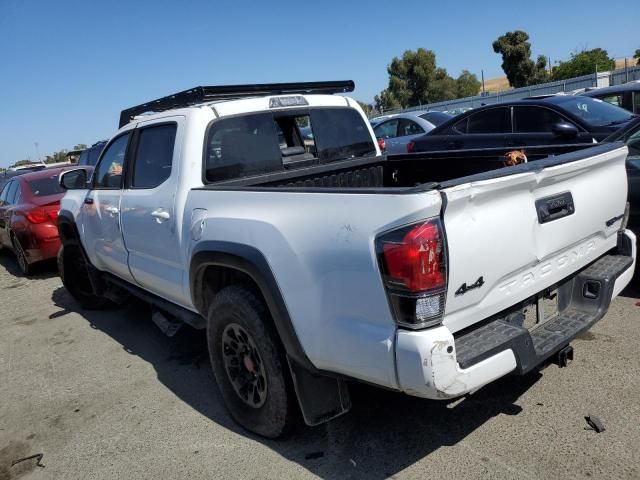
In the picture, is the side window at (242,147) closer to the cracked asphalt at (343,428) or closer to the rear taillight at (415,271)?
the cracked asphalt at (343,428)

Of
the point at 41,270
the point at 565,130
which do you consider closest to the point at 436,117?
the point at 565,130

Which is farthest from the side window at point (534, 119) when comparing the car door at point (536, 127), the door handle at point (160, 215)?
the door handle at point (160, 215)

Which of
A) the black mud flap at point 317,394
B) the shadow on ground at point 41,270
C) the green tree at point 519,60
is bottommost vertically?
the shadow on ground at point 41,270

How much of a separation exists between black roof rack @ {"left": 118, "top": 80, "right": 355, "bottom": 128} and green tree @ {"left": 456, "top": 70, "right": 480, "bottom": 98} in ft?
201

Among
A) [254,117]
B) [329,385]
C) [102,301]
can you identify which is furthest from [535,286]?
[102,301]

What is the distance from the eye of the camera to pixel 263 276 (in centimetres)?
275

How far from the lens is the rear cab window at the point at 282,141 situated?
3.70 meters

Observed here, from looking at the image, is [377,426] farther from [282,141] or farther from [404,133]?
[404,133]

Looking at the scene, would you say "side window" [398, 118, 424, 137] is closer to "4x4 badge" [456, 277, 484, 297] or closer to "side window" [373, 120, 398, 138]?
"side window" [373, 120, 398, 138]

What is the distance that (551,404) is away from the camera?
318cm

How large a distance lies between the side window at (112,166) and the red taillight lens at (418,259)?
3082mm

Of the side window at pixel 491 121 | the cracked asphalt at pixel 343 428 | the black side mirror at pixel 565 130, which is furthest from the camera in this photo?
the side window at pixel 491 121

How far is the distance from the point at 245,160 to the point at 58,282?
577 cm

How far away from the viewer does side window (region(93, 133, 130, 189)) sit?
15.1 feet
